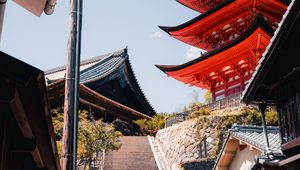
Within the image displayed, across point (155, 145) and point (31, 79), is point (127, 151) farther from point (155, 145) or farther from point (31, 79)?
point (31, 79)

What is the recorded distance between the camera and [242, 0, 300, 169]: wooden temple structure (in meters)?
8.07

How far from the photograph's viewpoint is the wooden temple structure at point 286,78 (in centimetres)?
807

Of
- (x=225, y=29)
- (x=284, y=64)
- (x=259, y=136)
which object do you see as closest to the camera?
(x=284, y=64)

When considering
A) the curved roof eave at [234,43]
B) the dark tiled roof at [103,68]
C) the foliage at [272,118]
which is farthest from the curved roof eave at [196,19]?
the foliage at [272,118]

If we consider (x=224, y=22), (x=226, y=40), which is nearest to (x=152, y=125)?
(x=226, y=40)

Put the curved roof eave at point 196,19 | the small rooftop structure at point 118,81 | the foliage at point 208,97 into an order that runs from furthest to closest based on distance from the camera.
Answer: the foliage at point 208,97 → the small rooftop structure at point 118,81 → the curved roof eave at point 196,19

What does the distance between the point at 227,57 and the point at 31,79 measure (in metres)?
22.6

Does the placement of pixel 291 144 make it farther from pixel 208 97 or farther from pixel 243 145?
pixel 208 97

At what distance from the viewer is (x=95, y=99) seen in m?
26.2

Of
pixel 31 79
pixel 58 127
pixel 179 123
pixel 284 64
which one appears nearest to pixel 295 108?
pixel 284 64

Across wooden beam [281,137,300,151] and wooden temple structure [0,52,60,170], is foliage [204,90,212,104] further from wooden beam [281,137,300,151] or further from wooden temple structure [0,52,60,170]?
wooden temple structure [0,52,60,170]

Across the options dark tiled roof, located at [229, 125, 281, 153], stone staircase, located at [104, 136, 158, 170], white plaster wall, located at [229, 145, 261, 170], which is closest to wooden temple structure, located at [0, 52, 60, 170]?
dark tiled roof, located at [229, 125, 281, 153]

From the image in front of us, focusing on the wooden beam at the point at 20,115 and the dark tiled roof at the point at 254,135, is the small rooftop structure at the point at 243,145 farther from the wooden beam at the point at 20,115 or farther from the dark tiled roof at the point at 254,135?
the wooden beam at the point at 20,115

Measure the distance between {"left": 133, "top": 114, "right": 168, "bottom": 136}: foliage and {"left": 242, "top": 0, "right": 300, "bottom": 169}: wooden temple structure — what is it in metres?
18.3
